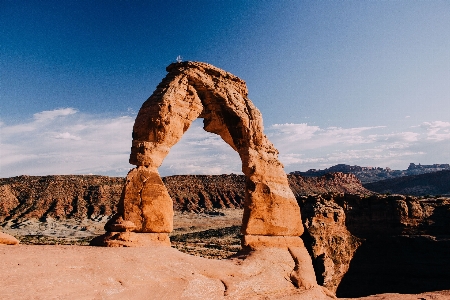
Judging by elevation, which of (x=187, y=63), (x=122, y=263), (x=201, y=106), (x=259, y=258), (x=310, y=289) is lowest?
(x=310, y=289)

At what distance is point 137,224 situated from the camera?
7883mm

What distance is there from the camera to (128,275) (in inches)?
229

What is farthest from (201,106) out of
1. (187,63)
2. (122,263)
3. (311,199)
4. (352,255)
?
(352,255)

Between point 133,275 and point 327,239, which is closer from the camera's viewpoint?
point 133,275

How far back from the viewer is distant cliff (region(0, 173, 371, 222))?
54.6m

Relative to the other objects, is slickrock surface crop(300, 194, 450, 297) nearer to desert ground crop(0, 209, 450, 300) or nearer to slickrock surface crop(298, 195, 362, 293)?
slickrock surface crop(298, 195, 362, 293)

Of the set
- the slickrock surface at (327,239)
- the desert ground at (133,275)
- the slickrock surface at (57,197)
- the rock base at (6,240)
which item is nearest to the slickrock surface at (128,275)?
the desert ground at (133,275)

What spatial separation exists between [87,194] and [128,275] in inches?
2354

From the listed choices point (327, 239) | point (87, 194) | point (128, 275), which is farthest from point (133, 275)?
point (87, 194)

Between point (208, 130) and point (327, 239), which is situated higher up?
point (208, 130)

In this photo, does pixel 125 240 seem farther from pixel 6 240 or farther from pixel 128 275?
pixel 6 240

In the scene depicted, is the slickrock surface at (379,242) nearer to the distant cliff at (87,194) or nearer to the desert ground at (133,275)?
the desert ground at (133,275)

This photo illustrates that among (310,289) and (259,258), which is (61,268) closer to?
(259,258)

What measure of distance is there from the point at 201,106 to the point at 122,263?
5.16 metres
